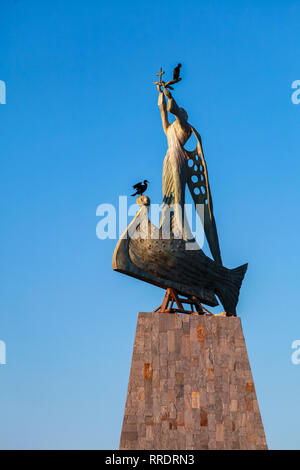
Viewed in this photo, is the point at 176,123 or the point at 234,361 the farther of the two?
the point at 176,123

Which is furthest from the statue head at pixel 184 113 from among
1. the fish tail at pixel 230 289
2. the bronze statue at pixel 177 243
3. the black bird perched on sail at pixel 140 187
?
the fish tail at pixel 230 289

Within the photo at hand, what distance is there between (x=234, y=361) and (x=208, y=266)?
3.26 metres

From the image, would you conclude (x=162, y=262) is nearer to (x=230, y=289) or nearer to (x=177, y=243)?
(x=177, y=243)

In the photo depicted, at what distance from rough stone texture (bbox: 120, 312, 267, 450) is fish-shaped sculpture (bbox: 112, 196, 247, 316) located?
3.72 feet

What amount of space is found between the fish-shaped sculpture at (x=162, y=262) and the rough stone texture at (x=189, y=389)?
1.13 meters

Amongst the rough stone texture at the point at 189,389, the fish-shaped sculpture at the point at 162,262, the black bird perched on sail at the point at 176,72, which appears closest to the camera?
the rough stone texture at the point at 189,389

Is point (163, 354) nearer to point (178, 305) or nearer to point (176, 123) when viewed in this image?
point (178, 305)

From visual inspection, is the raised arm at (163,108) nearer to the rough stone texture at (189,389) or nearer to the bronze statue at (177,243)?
the bronze statue at (177,243)

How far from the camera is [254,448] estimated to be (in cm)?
2527

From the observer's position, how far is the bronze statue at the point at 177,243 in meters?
26.5

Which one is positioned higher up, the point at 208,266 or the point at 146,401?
the point at 208,266
